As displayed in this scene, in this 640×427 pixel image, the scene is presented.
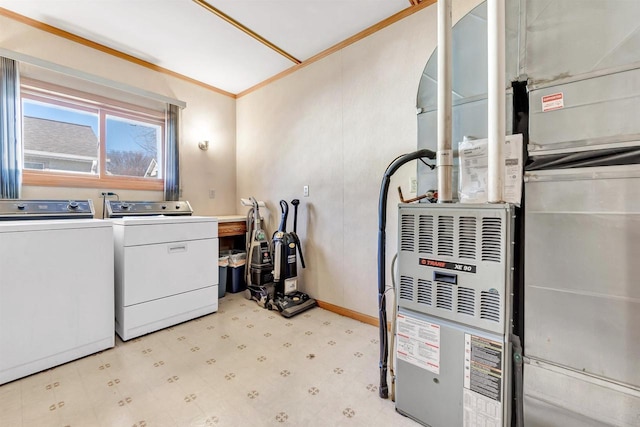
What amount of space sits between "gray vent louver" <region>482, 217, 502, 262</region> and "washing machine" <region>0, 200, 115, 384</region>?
7.94 ft

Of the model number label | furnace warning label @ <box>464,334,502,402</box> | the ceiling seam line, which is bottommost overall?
furnace warning label @ <box>464,334,502,402</box>

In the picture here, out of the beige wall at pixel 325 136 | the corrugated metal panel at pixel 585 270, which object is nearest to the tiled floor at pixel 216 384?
the beige wall at pixel 325 136

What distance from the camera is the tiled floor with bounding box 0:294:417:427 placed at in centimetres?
134

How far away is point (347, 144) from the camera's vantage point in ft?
8.25

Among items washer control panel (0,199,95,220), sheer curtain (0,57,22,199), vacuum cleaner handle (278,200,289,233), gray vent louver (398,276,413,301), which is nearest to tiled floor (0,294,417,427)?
gray vent louver (398,276,413,301)

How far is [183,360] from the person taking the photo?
6.02 ft

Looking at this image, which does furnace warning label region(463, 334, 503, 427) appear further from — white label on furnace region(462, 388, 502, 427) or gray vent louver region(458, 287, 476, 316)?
gray vent louver region(458, 287, 476, 316)

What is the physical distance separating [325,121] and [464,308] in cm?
211

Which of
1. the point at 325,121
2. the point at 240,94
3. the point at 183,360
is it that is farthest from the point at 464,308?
the point at 240,94

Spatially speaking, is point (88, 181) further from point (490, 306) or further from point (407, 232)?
point (490, 306)

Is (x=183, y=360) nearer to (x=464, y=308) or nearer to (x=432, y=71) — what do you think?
(x=464, y=308)

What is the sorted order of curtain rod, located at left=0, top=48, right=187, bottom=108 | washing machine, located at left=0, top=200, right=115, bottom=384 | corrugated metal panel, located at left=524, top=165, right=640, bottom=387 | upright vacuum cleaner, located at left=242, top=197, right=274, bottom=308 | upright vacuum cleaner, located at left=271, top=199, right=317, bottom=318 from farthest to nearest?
upright vacuum cleaner, located at left=242, top=197, right=274, bottom=308 < upright vacuum cleaner, located at left=271, top=199, right=317, bottom=318 < curtain rod, located at left=0, top=48, right=187, bottom=108 < washing machine, located at left=0, top=200, right=115, bottom=384 < corrugated metal panel, located at left=524, top=165, right=640, bottom=387

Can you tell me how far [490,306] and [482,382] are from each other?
32 centimetres

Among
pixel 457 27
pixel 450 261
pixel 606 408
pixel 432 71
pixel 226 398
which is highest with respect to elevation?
pixel 457 27
